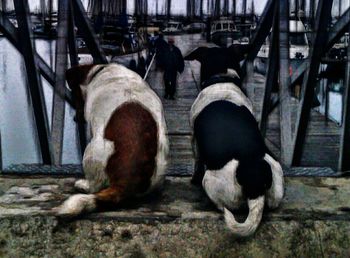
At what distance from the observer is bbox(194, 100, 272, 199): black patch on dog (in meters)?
3.45

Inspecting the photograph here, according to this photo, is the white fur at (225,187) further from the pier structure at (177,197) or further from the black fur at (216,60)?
the black fur at (216,60)

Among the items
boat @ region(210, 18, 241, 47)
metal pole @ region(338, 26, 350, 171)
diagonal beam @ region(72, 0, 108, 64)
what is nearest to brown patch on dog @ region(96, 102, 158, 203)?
metal pole @ region(338, 26, 350, 171)

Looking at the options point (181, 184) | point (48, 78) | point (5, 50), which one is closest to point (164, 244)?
point (181, 184)

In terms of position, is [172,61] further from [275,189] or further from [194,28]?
[275,189]

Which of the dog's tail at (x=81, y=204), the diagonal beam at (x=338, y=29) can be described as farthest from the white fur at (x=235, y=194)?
the diagonal beam at (x=338, y=29)

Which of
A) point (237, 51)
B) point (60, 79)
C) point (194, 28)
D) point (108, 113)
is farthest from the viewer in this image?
point (194, 28)

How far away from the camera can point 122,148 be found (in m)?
3.73

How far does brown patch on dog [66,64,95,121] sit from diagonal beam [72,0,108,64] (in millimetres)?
1233

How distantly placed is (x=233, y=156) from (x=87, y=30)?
9.29 ft

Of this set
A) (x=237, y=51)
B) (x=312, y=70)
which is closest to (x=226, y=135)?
(x=237, y=51)

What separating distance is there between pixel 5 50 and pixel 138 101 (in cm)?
3587

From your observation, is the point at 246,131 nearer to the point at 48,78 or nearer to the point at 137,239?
the point at 137,239

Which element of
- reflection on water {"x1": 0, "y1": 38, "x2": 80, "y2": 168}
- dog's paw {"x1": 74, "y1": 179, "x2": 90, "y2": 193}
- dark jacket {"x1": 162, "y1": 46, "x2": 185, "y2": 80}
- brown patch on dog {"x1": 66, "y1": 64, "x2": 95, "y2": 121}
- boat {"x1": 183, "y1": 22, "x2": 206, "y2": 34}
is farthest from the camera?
boat {"x1": 183, "y1": 22, "x2": 206, "y2": 34}

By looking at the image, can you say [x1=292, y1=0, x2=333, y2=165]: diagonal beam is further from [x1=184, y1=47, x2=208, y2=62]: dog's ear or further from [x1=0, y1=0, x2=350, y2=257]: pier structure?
[x1=184, y1=47, x2=208, y2=62]: dog's ear
